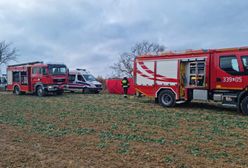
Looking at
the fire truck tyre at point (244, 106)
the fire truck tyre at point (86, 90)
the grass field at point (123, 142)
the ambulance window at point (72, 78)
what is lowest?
the grass field at point (123, 142)

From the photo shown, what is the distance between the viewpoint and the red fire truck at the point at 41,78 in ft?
74.4

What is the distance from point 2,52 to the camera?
55156 millimetres

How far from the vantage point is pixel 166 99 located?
1488 centimetres

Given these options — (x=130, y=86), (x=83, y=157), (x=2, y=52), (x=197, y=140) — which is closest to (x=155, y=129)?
(x=197, y=140)

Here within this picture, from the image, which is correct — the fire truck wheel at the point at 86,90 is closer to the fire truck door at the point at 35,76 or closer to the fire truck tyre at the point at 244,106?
the fire truck door at the point at 35,76

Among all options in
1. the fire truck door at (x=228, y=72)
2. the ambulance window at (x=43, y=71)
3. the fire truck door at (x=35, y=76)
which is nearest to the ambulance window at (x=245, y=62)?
the fire truck door at (x=228, y=72)

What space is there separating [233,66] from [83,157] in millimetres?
9110

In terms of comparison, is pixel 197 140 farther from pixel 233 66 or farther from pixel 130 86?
pixel 130 86

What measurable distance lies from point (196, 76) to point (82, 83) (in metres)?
14.7

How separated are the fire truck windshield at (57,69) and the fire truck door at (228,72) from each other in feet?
46.4

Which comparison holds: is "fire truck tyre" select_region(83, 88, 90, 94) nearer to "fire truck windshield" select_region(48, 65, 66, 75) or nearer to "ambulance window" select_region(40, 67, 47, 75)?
"fire truck windshield" select_region(48, 65, 66, 75)

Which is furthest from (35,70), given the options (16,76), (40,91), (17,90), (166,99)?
(166,99)

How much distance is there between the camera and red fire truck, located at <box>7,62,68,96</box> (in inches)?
893

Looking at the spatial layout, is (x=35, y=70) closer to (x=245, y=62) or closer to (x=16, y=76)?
(x=16, y=76)
